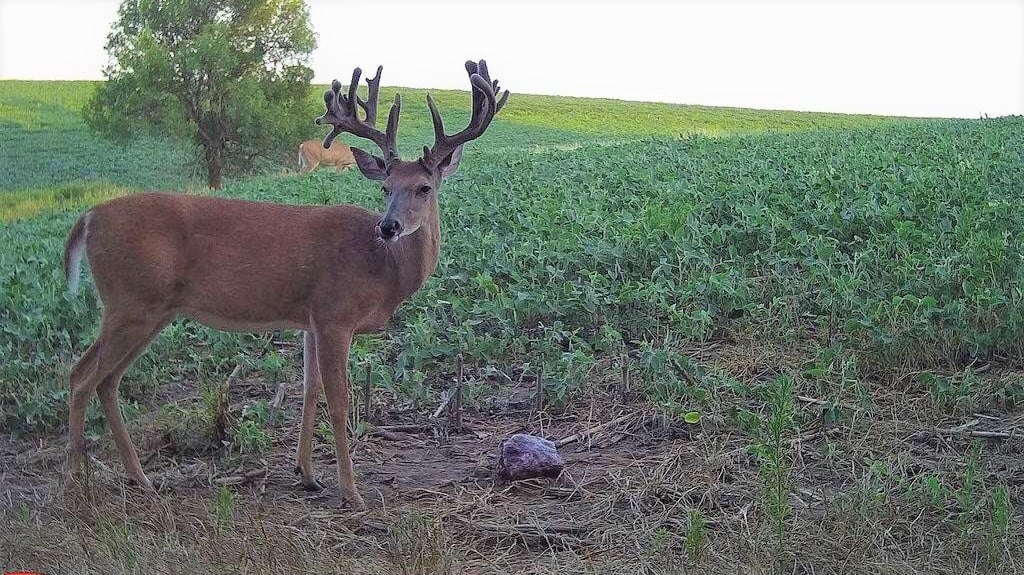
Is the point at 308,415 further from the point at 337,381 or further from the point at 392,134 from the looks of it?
the point at 392,134

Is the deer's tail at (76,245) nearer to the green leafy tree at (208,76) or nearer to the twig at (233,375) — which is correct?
the twig at (233,375)

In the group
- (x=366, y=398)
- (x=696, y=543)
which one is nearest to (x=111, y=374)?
(x=366, y=398)

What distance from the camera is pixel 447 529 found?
406 cm

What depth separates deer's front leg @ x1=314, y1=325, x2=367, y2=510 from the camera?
450cm

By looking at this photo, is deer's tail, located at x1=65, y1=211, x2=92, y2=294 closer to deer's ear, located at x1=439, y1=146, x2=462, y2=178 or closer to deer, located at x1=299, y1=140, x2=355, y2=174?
deer's ear, located at x1=439, y1=146, x2=462, y2=178

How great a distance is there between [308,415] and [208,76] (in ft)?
62.1

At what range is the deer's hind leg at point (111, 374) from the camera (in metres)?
4.67

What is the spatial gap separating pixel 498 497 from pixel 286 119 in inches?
782

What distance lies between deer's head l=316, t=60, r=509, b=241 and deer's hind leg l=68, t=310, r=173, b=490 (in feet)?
3.68

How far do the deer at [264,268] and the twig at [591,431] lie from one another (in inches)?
39.1

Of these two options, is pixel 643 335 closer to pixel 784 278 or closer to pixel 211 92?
pixel 784 278

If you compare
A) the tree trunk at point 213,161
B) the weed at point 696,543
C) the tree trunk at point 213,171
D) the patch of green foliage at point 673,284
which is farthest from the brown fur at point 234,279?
the tree trunk at point 213,171

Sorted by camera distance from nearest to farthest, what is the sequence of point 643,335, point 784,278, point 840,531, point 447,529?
point 840,531 → point 447,529 → point 643,335 → point 784,278

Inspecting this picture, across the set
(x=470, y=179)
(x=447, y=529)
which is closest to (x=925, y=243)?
(x=447, y=529)
